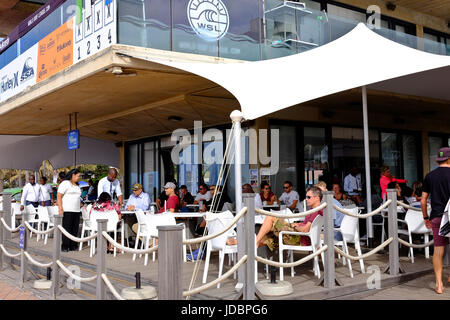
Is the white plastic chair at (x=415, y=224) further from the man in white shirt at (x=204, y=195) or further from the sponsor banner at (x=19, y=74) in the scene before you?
the sponsor banner at (x=19, y=74)

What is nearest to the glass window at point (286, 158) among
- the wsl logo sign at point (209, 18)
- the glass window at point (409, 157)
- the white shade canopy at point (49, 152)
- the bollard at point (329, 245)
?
the wsl logo sign at point (209, 18)

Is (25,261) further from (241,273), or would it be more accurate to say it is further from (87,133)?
(87,133)

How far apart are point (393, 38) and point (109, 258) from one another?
7.31m

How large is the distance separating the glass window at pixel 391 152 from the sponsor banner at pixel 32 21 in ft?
32.8

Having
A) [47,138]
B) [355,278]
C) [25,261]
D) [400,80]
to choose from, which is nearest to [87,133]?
[47,138]

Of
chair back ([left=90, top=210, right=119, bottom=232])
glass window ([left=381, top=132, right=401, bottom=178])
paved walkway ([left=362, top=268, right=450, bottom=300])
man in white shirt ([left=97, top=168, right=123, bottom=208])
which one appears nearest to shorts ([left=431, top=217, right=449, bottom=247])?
paved walkway ([left=362, top=268, right=450, bottom=300])

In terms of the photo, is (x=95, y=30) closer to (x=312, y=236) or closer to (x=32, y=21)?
(x=32, y=21)

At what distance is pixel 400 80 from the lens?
874 centimetres

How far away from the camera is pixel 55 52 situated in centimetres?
1047

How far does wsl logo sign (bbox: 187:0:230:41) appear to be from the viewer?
346 inches

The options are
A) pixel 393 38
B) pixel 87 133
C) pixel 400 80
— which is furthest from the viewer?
pixel 87 133

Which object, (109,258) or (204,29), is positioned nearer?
(109,258)

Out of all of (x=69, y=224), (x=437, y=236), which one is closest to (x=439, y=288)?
(x=437, y=236)

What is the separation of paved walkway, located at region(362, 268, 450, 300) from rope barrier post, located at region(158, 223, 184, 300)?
8.85ft
